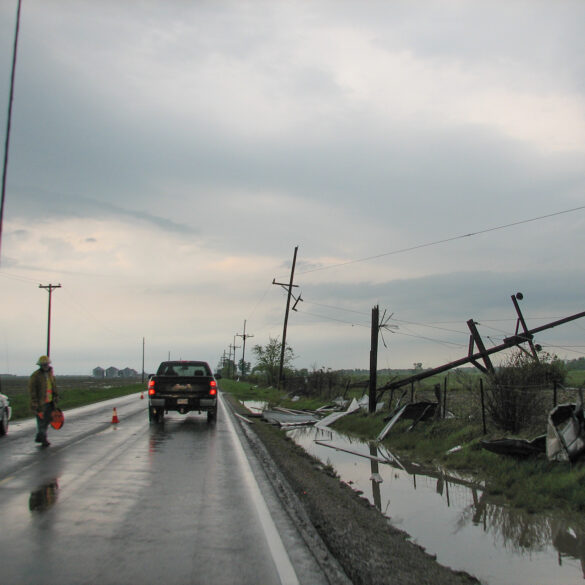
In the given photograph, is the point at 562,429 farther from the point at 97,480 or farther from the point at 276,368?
the point at 276,368

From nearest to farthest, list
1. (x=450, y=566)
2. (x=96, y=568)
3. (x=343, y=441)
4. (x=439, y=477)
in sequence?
(x=96, y=568) → (x=450, y=566) → (x=439, y=477) → (x=343, y=441)

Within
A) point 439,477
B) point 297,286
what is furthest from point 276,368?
point 439,477

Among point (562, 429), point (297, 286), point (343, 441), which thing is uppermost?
point (297, 286)

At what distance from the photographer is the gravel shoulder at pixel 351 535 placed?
5.53 m

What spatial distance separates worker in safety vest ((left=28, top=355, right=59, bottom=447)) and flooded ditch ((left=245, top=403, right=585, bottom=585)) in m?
6.64

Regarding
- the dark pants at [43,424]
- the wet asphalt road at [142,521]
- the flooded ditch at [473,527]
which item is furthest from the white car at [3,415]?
the flooded ditch at [473,527]

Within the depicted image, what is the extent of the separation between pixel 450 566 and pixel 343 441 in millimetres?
13094

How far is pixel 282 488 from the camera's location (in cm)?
957

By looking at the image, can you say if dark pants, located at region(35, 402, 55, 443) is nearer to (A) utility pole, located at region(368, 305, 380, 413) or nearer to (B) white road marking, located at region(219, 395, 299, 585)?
(B) white road marking, located at region(219, 395, 299, 585)

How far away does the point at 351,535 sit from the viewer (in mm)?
6832

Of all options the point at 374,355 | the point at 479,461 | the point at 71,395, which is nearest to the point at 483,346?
the point at 374,355

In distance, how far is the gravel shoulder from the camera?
5.53 m

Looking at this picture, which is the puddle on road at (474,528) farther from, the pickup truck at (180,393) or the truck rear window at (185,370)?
the truck rear window at (185,370)

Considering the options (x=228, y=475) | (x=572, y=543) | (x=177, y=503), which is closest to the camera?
(x=572, y=543)
